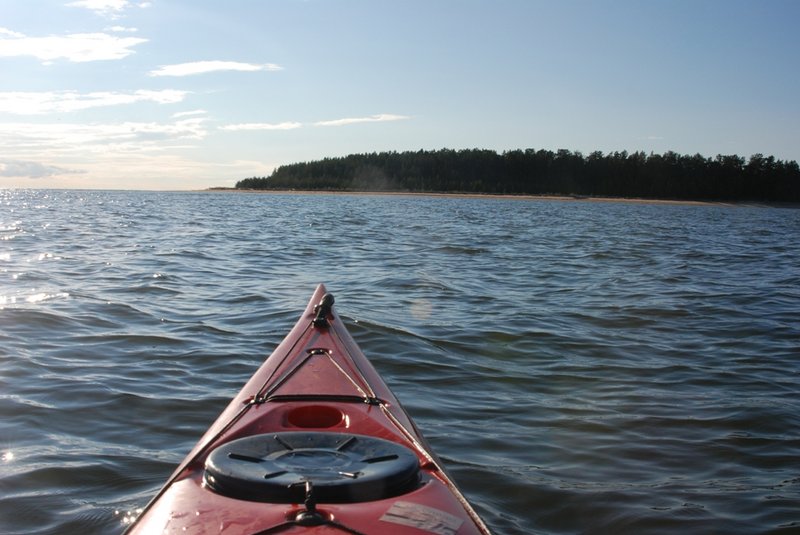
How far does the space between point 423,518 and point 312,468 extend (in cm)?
47

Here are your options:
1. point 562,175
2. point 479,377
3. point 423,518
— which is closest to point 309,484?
point 423,518

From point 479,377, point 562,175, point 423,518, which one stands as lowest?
point 479,377

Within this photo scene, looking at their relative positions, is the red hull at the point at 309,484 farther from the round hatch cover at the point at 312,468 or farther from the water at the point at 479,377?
the water at the point at 479,377

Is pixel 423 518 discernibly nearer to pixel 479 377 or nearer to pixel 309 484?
pixel 309 484

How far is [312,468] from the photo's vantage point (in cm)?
272

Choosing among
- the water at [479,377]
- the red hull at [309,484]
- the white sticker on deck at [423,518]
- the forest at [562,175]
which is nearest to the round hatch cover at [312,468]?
the red hull at [309,484]

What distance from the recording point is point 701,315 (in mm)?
9555

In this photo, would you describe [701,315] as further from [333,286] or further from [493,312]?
[333,286]

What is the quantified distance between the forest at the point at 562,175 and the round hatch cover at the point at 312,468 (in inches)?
3823

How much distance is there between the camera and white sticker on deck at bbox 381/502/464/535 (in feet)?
8.13

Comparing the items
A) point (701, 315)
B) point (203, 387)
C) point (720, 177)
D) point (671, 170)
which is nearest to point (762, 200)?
point (720, 177)

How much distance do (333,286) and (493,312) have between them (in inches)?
115

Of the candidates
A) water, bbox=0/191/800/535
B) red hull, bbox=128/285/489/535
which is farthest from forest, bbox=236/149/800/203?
red hull, bbox=128/285/489/535

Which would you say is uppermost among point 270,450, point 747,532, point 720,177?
point 720,177
